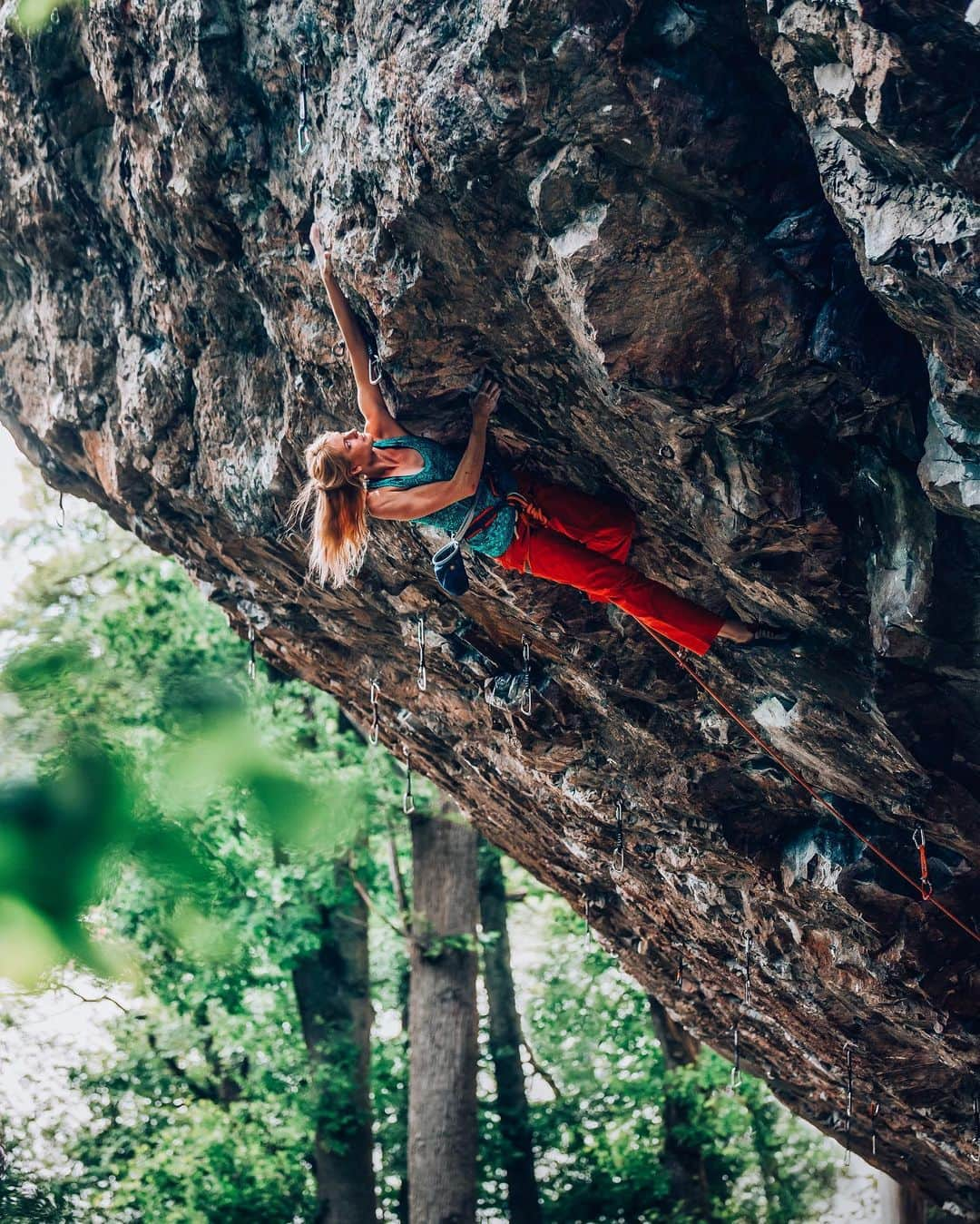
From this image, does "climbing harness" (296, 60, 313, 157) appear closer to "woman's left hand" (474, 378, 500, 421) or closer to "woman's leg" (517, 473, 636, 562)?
"woman's left hand" (474, 378, 500, 421)

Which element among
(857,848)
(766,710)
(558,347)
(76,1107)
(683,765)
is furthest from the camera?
(76,1107)

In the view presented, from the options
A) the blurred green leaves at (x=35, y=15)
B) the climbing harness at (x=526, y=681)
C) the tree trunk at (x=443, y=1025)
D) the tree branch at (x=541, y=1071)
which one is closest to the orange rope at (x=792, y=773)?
the climbing harness at (x=526, y=681)

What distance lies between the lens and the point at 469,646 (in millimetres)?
6414

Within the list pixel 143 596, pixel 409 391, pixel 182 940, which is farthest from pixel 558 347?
pixel 143 596

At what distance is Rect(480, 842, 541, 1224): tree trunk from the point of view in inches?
533

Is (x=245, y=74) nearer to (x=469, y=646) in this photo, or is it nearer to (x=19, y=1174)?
(x=469, y=646)

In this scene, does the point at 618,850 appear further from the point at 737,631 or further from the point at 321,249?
the point at 321,249

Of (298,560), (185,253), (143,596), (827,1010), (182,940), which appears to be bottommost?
(827,1010)

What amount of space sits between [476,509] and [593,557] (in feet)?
1.77

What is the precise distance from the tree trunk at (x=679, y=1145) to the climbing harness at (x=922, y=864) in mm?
8343

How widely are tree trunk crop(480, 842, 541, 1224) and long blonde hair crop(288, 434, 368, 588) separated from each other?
31.0ft

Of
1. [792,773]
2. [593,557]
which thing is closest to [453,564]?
[593,557]

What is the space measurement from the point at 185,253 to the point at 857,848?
4.19 metres

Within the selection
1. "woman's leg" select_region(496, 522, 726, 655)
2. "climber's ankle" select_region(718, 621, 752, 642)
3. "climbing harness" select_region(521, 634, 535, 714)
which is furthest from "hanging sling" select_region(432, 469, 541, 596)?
"climbing harness" select_region(521, 634, 535, 714)
